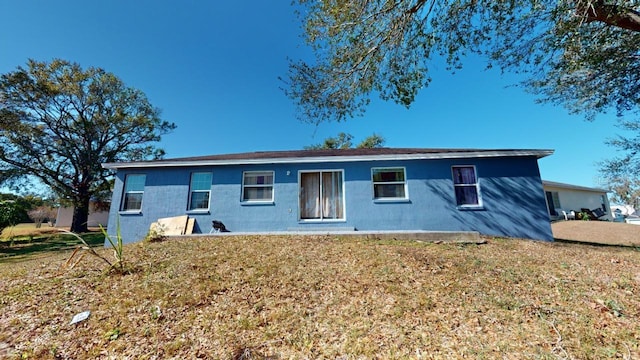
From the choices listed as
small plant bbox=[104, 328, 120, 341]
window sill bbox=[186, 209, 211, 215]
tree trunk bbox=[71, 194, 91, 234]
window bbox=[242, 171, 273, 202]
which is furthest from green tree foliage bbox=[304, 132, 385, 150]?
small plant bbox=[104, 328, 120, 341]

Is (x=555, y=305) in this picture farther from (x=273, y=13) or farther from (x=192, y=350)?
(x=273, y=13)

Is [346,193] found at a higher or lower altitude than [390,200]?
higher

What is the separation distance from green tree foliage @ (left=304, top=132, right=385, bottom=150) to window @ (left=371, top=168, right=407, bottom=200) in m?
20.8

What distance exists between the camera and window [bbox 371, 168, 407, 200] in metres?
9.48

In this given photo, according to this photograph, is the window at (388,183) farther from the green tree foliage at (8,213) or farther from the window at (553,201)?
the window at (553,201)

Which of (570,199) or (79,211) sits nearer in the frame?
(79,211)

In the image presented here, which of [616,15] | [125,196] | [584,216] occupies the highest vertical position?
[616,15]

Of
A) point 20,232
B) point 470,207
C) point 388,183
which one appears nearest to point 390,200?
point 388,183

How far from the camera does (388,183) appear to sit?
9.58 metres

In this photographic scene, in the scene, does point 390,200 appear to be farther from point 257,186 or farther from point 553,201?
point 553,201

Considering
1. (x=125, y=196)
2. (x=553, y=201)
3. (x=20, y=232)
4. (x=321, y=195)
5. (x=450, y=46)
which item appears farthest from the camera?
(x=553, y=201)

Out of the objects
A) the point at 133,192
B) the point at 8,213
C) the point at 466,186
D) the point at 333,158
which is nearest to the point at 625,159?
the point at 466,186

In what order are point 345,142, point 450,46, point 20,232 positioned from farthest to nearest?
point 345,142, point 20,232, point 450,46

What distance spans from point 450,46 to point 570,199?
23.8 meters
